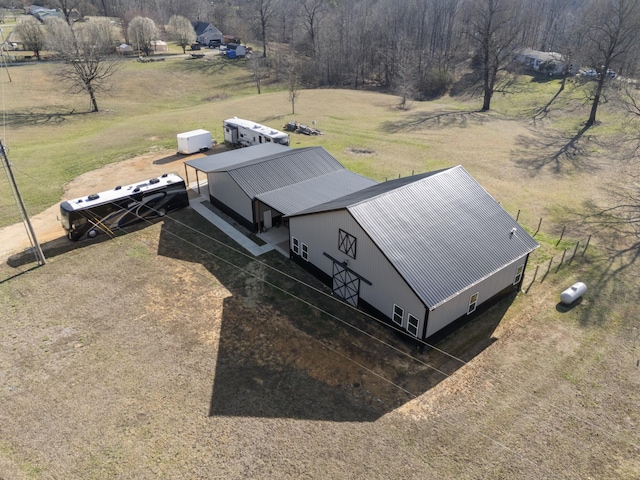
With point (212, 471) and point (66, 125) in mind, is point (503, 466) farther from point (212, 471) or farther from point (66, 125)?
point (66, 125)

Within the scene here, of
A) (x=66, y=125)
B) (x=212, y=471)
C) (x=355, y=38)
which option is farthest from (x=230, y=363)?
(x=355, y=38)

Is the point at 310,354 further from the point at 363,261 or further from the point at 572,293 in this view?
the point at 572,293

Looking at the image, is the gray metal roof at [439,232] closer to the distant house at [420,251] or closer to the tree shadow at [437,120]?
the distant house at [420,251]

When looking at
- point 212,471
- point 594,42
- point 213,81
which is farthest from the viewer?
point 213,81

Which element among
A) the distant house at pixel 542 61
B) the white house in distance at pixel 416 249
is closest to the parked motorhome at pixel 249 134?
the white house in distance at pixel 416 249

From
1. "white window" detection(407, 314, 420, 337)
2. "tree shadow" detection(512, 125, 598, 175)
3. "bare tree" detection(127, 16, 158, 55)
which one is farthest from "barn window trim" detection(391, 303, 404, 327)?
"bare tree" detection(127, 16, 158, 55)

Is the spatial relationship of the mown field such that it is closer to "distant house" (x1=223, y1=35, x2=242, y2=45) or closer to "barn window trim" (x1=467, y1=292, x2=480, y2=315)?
"barn window trim" (x1=467, y1=292, x2=480, y2=315)

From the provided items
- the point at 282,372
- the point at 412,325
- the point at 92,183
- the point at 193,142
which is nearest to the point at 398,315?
the point at 412,325
